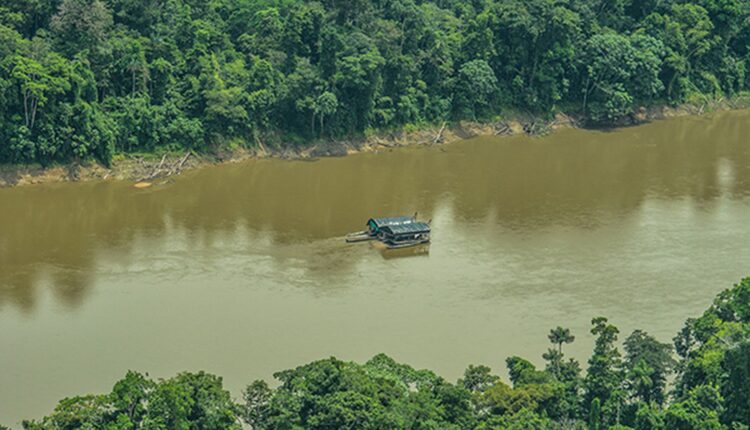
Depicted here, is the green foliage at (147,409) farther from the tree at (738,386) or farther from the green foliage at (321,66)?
the green foliage at (321,66)

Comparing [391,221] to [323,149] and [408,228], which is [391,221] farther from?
[323,149]

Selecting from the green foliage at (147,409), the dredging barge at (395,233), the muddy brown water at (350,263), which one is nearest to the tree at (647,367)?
the muddy brown water at (350,263)

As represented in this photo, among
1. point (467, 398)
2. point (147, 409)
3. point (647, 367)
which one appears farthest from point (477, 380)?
point (147, 409)

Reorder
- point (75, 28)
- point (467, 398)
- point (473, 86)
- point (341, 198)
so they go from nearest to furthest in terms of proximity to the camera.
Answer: point (467, 398)
point (341, 198)
point (75, 28)
point (473, 86)

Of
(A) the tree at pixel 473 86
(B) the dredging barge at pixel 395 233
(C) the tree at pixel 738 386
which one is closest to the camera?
(C) the tree at pixel 738 386

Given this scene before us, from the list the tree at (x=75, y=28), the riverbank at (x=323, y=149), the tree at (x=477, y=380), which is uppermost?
the tree at (x=75, y=28)

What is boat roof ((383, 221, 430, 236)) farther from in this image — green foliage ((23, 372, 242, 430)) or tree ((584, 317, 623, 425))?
green foliage ((23, 372, 242, 430))
